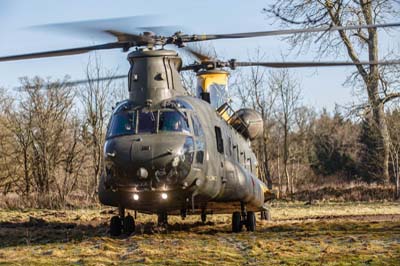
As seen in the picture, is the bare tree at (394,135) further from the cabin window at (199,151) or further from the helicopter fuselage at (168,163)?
the cabin window at (199,151)

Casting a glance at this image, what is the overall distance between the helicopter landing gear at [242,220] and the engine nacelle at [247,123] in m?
3.34

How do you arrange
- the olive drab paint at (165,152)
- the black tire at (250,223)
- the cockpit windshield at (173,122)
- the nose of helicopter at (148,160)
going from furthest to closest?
the black tire at (250,223) < the cockpit windshield at (173,122) < the olive drab paint at (165,152) < the nose of helicopter at (148,160)

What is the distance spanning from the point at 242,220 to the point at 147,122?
419cm

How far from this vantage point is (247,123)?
18.2 meters

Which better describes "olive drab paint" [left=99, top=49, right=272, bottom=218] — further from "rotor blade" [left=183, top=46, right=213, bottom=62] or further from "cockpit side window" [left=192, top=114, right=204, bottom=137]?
"rotor blade" [left=183, top=46, right=213, bottom=62]

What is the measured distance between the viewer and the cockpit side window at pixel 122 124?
12516 millimetres

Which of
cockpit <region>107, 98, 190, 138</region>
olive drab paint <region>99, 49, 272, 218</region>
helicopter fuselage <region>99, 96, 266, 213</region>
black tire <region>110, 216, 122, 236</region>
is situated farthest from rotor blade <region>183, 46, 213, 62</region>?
black tire <region>110, 216, 122, 236</region>

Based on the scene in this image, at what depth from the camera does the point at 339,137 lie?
63.2 m

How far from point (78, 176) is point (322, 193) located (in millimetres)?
16036

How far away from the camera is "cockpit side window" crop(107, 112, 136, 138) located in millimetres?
12516

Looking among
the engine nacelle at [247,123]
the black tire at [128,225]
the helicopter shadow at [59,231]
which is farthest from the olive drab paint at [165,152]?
the engine nacelle at [247,123]

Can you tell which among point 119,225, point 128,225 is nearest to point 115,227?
point 119,225

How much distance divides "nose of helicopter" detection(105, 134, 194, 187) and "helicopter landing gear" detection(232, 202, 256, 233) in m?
3.29

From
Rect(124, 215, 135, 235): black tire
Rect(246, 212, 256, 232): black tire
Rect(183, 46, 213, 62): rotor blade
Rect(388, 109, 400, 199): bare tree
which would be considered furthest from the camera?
Rect(388, 109, 400, 199): bare tree
